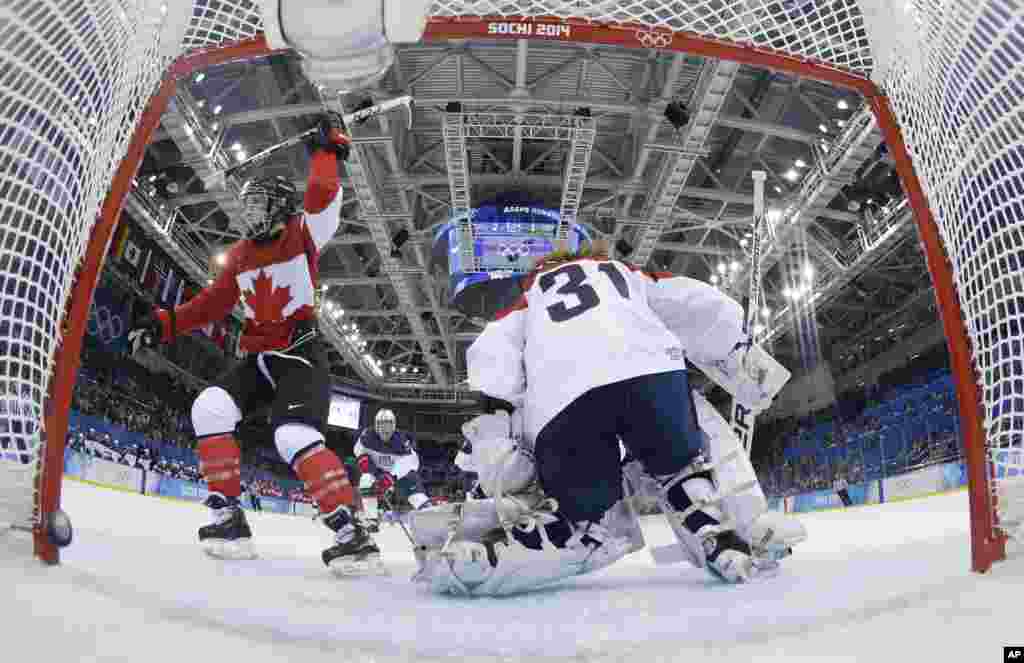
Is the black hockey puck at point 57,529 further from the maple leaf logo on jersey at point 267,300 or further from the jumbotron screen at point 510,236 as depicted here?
the jumbotron screen at point 510,236

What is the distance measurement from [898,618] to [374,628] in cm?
88

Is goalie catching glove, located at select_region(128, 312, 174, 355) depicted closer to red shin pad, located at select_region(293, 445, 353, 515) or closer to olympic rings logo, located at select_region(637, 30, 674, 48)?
red shin pad, located at select_region(293, 445, 353, 515)

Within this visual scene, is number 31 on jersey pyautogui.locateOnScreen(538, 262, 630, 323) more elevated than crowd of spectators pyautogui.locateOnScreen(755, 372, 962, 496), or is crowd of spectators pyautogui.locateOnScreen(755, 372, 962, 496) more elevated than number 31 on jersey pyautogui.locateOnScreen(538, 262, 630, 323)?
number 31 on jersey pyautogui.locateOnScreen(538, 262, 630, 323)

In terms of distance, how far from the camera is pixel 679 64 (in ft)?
28.1

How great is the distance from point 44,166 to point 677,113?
795cm

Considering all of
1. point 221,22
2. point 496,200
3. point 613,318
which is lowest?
point 613,318

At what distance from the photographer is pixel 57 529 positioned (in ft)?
5.01

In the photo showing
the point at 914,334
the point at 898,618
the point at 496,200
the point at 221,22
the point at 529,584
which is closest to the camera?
the point at 898,618

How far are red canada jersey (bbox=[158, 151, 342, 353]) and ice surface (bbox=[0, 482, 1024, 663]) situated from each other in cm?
82

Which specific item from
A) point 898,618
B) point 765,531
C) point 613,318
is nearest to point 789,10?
point 613,318

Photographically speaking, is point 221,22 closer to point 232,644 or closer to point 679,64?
point 232,644

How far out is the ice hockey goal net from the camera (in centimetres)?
162

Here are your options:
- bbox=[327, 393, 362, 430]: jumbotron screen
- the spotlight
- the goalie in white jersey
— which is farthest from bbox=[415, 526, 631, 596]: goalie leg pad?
bbox=[327, 393, 362, 430]: jumbotron screen

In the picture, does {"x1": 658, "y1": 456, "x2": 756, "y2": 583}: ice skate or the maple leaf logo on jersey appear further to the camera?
the maple leaf logo on jersey
